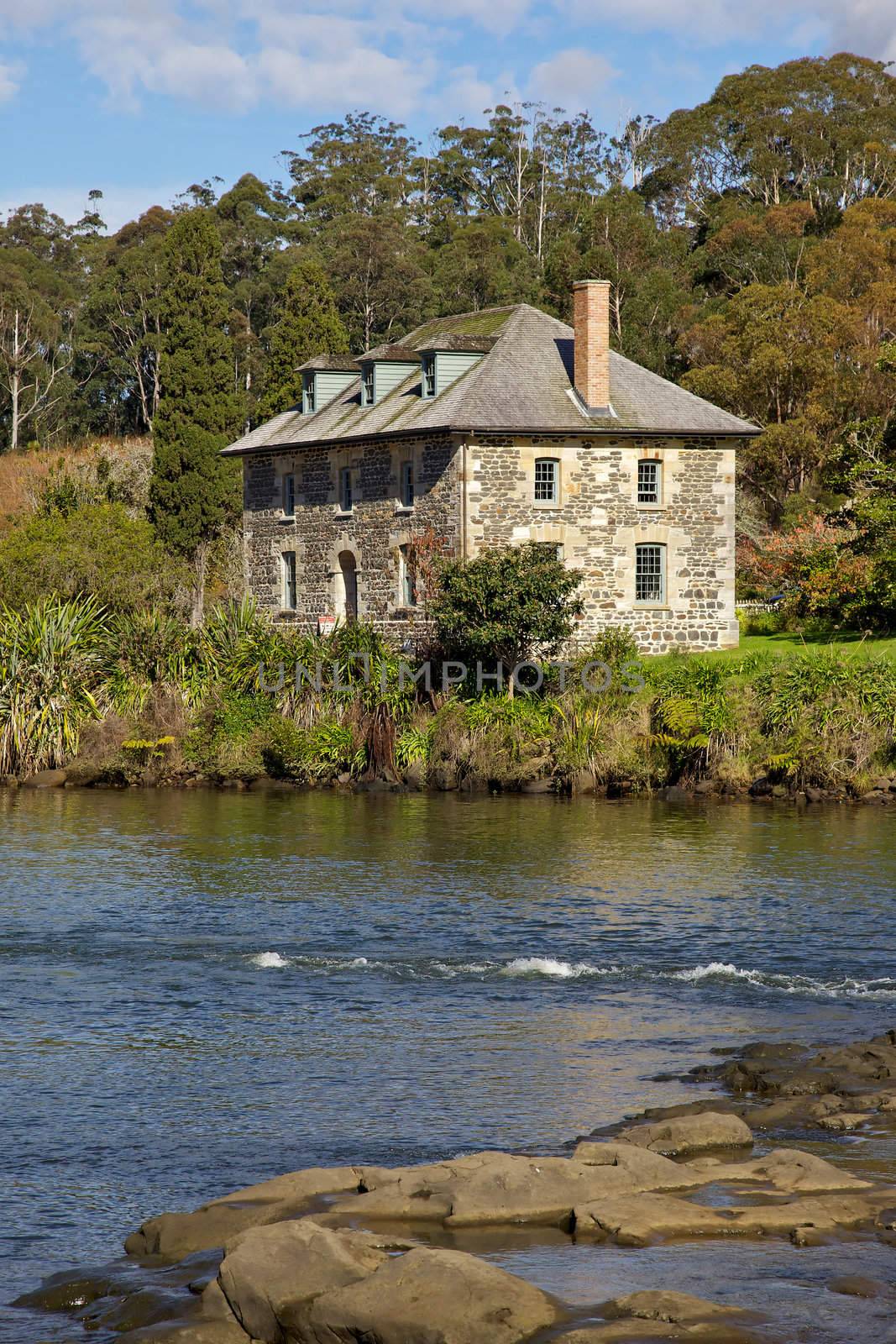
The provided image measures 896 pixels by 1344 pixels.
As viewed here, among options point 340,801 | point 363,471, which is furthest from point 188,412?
point 340,801

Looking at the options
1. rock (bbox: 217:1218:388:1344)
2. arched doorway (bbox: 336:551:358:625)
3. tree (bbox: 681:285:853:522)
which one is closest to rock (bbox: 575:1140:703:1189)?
rock (bbox: 217:1218:388:1344)

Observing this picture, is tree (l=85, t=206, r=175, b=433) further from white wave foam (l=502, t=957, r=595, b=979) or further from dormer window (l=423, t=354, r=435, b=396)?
white wave foam (l=502, t=957, r=595, b=979)

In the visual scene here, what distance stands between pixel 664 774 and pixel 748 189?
57005mm

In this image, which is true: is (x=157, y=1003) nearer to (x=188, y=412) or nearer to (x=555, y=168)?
(x=188, y=412)

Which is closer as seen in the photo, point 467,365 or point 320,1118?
point 320,1118

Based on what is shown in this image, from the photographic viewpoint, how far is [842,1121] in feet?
44.2

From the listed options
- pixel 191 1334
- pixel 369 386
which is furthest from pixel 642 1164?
pixel 369 386

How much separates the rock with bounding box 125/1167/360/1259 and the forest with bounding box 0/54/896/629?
3470 cm

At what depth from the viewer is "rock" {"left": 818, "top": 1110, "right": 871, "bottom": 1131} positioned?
13.4 m

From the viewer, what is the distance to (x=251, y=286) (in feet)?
295

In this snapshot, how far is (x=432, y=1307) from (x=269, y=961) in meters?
11.4

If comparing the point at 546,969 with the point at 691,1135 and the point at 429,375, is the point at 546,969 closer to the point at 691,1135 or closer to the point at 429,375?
the point at 691,1135

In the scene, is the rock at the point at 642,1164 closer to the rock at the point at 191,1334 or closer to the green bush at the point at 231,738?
the rock at the point at 191,1334

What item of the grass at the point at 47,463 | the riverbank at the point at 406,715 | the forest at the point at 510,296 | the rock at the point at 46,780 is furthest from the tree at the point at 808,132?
the rock at the point at 46,780
